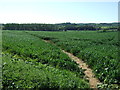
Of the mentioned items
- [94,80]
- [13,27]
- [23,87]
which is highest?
[13,27]

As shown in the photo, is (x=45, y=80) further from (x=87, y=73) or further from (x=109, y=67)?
(x=109, y=67)

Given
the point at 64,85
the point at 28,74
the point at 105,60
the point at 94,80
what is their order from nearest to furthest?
the point at 64,85 → the point at 28,74 → the point at 94,80 → the point at 105,60

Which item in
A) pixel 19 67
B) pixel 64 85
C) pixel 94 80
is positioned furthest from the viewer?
pixel 94 80

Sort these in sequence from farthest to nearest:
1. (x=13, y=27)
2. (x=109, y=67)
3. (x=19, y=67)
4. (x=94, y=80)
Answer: (x=13, y=27)
(x=109, y=67)
(x=94, y=80)
(x=19, y=67)

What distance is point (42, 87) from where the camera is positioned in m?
7.70

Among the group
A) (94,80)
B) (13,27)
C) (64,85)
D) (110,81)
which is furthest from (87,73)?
(13,27)

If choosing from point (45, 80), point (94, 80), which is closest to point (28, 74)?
point (45, 80)

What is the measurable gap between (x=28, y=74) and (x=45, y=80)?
42.7 inches

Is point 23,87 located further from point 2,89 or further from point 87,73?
point 87,73

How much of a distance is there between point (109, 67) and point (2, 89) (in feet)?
25.2

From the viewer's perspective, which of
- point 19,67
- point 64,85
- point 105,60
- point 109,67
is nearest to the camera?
point 64,85

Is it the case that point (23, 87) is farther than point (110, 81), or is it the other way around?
point (110, 81)

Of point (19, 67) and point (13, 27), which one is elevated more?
point (13, 27)

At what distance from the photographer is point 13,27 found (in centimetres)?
11012
